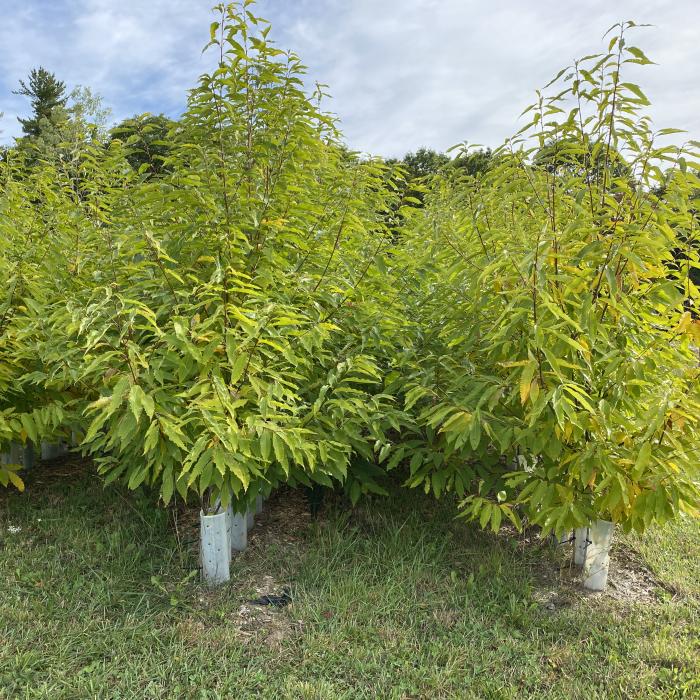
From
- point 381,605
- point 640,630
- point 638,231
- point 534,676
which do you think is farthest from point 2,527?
point 638,231

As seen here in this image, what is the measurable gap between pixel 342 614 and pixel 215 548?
2.04 ft

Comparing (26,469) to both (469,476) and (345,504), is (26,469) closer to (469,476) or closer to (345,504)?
(345,504)

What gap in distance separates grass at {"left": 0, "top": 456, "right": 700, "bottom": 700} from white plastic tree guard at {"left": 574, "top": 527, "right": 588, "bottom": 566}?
2.7 inches

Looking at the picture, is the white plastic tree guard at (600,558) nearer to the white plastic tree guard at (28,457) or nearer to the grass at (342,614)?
the grass at (342,614)

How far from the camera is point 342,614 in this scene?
225 centimetres

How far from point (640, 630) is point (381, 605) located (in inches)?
41.7

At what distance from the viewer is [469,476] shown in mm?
2514

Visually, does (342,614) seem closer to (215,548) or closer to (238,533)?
(215,548)

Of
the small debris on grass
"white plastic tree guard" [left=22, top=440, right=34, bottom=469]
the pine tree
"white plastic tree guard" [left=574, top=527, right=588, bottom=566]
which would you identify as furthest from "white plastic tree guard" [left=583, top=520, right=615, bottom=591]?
the pine tree

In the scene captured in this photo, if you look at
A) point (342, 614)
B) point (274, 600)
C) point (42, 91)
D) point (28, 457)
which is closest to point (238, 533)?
point (274, 600)

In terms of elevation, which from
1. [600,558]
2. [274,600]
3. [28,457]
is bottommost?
[274,600]

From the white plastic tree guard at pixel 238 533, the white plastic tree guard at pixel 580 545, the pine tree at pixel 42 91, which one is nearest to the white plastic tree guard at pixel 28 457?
the white plastic tree guard at pixel 238 533

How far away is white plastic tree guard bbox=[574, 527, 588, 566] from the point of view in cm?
265

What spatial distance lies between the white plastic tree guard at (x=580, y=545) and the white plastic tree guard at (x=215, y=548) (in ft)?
5.47
